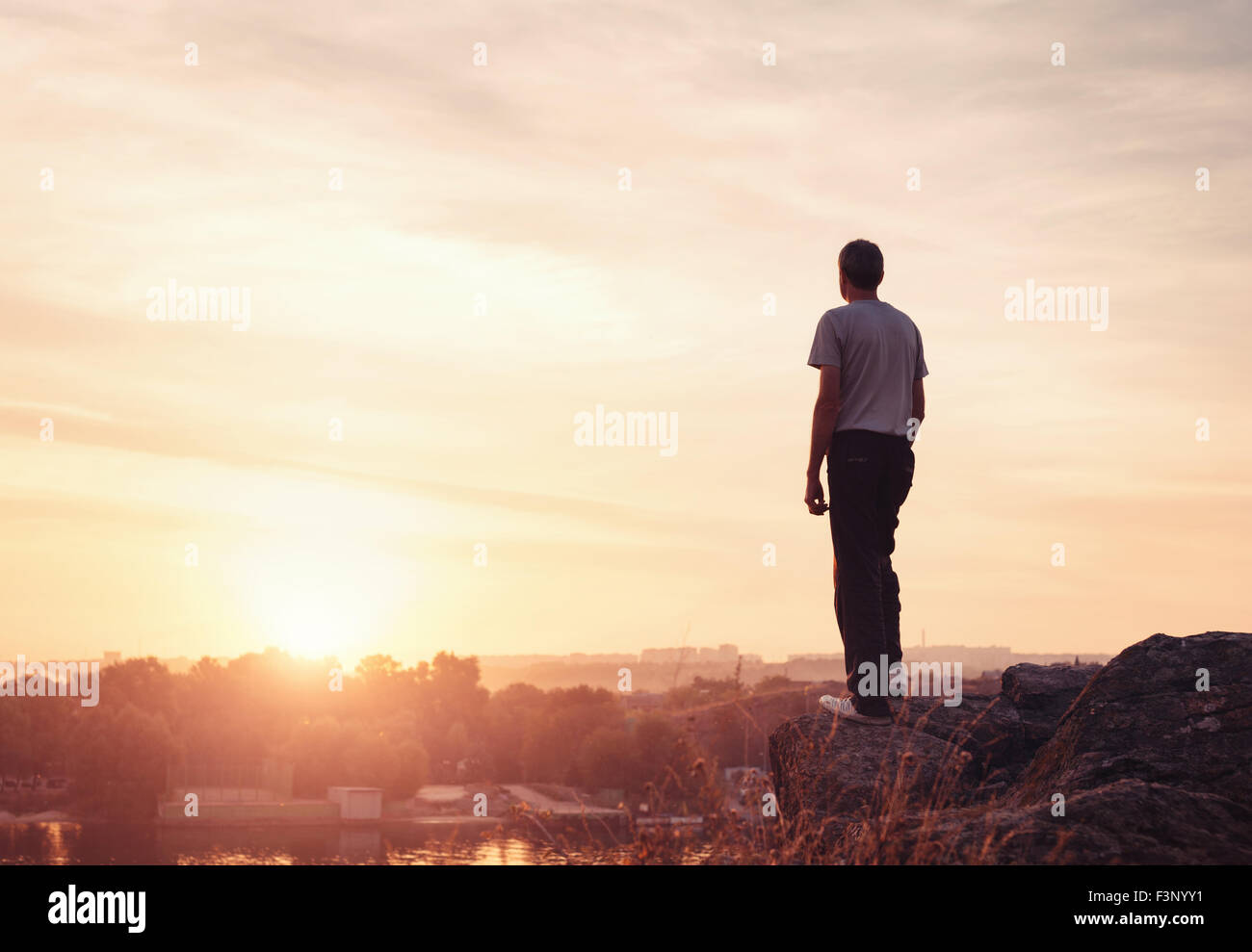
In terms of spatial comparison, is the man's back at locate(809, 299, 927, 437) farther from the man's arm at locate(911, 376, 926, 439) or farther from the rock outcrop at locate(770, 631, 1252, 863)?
the rock outcrop at locate(770, 631, 1252, 863)

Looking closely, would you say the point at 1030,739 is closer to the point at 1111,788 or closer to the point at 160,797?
the point at 1111,788

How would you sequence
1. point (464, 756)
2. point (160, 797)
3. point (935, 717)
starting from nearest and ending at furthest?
point (935, 717), point (160, 797), point (464, 756)

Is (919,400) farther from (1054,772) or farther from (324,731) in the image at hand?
(324,731)

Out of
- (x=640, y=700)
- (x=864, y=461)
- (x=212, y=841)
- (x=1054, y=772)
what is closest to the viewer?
(x=1054, y=772)

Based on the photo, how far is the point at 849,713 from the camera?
749cm

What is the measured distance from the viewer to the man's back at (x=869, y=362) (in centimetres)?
739

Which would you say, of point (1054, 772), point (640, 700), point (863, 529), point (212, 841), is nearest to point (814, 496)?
point (863, 529)

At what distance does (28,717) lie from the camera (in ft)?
360

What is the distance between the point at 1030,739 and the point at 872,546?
7.08ft

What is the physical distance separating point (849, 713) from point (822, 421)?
1.96 meters
